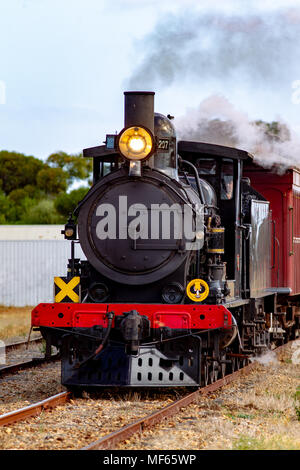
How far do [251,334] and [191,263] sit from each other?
8.33 feet

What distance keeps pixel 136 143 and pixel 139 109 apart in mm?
452

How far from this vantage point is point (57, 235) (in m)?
31.7

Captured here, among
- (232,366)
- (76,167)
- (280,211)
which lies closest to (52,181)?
(76,167)

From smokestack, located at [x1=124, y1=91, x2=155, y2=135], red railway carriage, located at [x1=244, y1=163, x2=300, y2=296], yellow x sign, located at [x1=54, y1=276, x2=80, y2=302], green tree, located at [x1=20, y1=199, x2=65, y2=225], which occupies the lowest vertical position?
yellow x sign, located at [x1=54, y1=276, x2=80, y2=302]

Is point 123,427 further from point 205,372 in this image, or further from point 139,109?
point 139,109

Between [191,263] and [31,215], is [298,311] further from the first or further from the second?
[31,215]

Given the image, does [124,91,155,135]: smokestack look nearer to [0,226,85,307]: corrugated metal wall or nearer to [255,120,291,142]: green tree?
[255,120,291,142]: green tree

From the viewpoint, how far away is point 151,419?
296 inches

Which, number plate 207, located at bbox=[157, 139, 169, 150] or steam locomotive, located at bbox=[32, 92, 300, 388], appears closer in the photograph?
steam locomotive, located at bbox=[32, 92, 300, 388]

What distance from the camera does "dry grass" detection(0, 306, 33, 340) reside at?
60.4 ft

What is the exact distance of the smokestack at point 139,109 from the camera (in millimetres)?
9242

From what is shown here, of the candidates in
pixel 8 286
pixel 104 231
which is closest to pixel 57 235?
pixel 8 286

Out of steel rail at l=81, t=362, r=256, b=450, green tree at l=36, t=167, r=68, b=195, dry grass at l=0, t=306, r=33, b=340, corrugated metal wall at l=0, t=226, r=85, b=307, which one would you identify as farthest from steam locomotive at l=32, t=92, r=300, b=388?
green tree at l=36, t=167, r=68, b=195

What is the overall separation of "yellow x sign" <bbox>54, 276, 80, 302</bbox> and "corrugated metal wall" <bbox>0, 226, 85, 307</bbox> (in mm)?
18482
